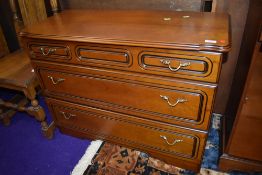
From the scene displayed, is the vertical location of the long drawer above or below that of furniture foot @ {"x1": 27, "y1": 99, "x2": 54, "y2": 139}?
above

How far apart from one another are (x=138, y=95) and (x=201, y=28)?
1.63 feet

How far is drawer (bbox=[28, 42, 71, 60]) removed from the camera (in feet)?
4.27

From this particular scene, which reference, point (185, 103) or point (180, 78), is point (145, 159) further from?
point (180, 78)

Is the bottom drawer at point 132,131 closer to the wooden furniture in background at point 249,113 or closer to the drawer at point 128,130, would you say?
the drawer at point 128,130

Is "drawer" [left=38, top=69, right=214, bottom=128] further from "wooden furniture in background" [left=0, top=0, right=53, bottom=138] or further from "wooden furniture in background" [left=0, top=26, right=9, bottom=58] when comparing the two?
"wooden furniture in background" [left=0, top=26, right=9, bottom=58]

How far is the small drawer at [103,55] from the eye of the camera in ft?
3.82

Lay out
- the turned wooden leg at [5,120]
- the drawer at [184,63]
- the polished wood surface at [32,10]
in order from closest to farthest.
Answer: the drawer at [184,63] < the polished wood surface at [32,10] < the turned wooden leg at [5,120]

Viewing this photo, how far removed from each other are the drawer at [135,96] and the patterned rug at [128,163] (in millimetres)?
429

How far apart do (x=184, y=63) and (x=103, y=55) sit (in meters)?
0.44

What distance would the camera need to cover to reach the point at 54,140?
72.3 inches

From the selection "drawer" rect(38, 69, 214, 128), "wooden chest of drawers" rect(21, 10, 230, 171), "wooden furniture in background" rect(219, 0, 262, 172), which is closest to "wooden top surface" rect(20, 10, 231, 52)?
"wooden chest of drawers" rect(21, 10, 230, 171)

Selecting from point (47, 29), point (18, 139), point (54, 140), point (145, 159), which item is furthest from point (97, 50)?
point (18, 139)

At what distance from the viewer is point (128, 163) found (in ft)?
5.17

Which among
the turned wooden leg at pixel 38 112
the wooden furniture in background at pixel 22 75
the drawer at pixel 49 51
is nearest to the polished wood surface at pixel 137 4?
the wooden furniture in background at pixel 22 75
